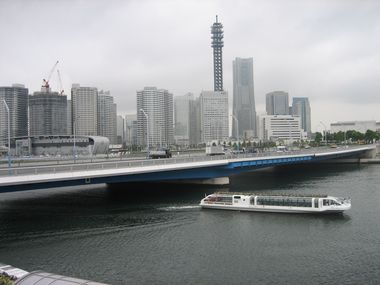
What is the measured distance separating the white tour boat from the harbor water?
1.21 m

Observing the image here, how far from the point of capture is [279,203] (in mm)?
56188

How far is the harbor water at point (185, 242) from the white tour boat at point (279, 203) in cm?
121

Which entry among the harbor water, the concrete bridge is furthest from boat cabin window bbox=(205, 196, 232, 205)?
the concrete bridge

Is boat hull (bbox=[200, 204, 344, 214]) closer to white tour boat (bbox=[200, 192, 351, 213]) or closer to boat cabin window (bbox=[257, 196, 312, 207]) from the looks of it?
white tour boat (bbox=[200, 192, 351, 213])

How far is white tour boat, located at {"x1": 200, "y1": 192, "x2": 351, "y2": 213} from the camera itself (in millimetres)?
52875

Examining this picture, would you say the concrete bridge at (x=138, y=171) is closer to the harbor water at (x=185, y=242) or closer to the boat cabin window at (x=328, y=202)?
the harbor water at (x=185, y=242)

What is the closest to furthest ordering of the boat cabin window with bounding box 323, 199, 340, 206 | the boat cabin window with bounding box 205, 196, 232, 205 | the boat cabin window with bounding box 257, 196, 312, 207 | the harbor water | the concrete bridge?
the harbor water → the concrete bridge → the boat cabin window with bounding box 323, 199, 340, 206 → the boat cabin window with bounding box 257, 196, 312, 207 → the boat cabin window with bounding box 205, 196, 232, 205

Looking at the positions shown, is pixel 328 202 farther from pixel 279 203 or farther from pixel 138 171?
pixel 138 171

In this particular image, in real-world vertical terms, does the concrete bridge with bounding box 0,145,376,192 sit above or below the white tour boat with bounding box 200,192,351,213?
above

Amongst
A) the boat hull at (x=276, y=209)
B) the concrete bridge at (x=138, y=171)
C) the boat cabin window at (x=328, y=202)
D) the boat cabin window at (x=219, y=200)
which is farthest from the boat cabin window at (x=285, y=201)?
the concrete bridge at (x=138, y=171)

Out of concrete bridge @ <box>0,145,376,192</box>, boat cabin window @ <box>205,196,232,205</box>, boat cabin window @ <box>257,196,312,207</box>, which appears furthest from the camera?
boat cabin window @ <box>205,196,232,205</box>

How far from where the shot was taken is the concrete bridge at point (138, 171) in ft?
149

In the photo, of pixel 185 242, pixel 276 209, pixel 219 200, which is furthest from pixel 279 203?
pixel 185 242

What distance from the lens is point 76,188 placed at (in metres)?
86.4
